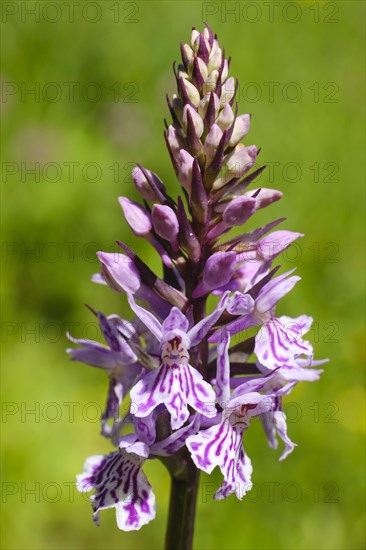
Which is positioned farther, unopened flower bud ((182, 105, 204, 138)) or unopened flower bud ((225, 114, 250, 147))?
unopened flower bud ((225, 114, 250, 147))

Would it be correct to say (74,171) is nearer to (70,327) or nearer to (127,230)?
(127,230)

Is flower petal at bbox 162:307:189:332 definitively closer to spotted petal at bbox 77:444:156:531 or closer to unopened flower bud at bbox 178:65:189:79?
spotted petal at bbox 77:444:156:531

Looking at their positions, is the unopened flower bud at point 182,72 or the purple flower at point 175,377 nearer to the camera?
the purple flower at point 175,377

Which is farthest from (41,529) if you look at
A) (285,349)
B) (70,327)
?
(285,349)

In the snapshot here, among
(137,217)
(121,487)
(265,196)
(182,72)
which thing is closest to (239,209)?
(265,196)

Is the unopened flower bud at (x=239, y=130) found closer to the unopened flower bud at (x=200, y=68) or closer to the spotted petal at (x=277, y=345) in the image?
the unopened flower bud at (x=200, y=68)

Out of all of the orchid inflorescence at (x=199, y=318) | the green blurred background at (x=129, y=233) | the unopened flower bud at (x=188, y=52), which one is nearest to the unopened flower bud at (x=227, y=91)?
the orchid inflorescence at (x=199, y=318)

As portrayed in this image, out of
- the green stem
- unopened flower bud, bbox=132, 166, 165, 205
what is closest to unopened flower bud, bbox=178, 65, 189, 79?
unopened flower bud, bbox=132, 166, 165, 205

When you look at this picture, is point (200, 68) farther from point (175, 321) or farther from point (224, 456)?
point (224, 456)
